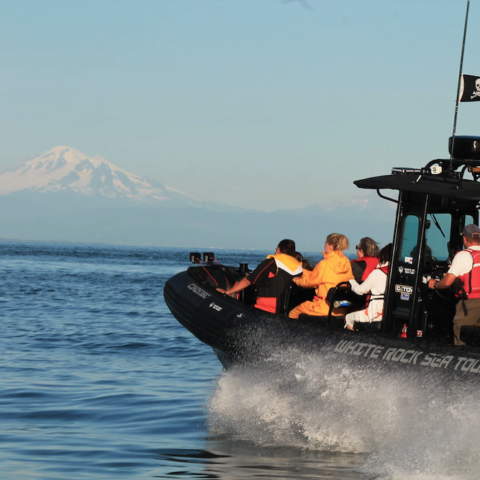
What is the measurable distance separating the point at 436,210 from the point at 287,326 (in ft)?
5.06

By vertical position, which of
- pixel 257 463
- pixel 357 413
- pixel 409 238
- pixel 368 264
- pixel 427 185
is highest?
pixel 427 185

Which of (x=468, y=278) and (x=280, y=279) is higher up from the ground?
(x=468, y=278)

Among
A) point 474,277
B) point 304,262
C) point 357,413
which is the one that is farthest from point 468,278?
point 304,262

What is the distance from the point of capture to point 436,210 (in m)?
6.40

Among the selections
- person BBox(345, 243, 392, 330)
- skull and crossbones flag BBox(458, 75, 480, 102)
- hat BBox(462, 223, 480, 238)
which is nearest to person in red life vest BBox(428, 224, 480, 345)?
hat BBox(462, 223, 480, 238)

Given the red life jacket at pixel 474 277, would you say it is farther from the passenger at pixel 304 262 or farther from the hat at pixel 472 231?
the passenger at pixel 304 262

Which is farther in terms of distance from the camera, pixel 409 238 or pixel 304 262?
pixel 304 262

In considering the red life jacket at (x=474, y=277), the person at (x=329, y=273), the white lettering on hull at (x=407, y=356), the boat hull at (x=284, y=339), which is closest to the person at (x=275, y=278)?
the boat hull at (x=284, y=339)

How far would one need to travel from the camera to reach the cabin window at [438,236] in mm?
A: 6332

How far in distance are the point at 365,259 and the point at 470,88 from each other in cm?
182

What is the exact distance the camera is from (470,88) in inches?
233

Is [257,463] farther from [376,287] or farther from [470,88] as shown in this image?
[470,88]

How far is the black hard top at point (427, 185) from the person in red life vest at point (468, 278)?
265 mm

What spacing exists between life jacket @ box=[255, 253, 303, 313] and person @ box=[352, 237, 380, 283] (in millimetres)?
536
